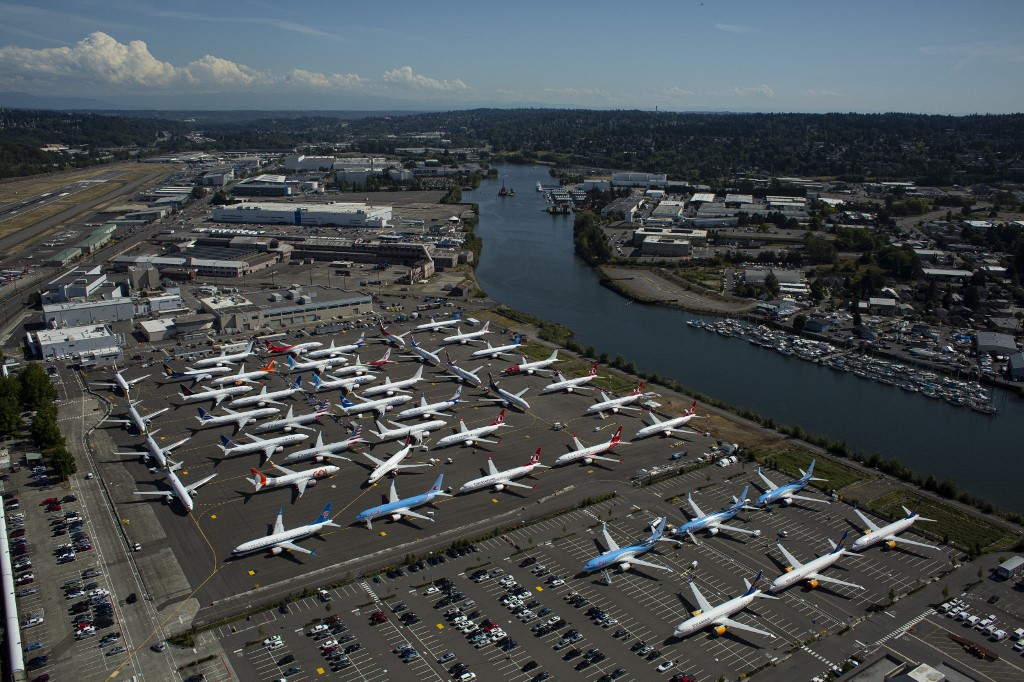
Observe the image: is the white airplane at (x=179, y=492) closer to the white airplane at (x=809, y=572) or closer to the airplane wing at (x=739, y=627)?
the airplane wing at (x=739, y=627)

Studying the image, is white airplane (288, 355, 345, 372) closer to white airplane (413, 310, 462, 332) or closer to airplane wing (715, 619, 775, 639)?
white airplane (413, 310, 462, 332)

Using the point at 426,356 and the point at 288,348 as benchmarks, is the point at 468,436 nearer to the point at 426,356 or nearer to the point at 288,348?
the point at 426,356

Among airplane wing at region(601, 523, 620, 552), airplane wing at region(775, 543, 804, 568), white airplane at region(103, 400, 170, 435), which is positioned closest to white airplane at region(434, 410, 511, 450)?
airplane wing at region(601, 523, 620, 552)

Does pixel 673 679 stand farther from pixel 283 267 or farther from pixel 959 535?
pixel 283 267

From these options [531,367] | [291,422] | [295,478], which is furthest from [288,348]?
[295,478]

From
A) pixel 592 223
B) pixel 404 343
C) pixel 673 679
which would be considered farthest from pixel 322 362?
pixel 592 223

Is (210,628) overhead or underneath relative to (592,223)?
underneath
